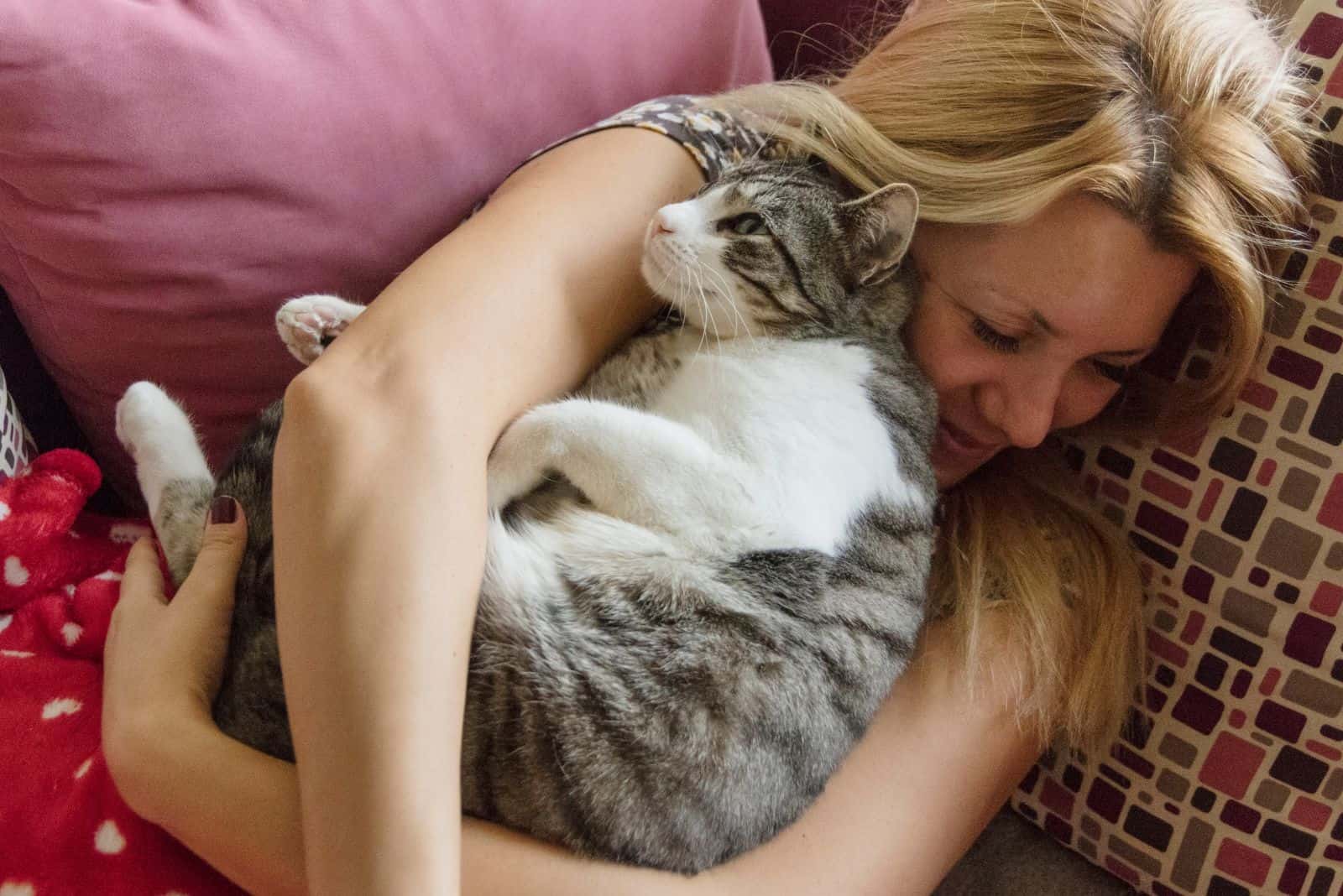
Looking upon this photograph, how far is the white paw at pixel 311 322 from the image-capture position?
1064 mm

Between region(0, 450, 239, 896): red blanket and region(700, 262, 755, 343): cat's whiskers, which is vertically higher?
region(700, 262, 755, 343): cat's whiskers

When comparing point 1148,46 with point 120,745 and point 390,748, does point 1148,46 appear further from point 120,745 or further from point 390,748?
point 120,745

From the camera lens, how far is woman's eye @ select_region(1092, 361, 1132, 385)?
45.4 inches

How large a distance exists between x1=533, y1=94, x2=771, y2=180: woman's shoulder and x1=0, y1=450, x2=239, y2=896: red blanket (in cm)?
68

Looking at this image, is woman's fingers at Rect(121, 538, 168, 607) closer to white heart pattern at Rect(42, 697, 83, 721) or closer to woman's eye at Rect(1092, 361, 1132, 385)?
white heart pattern at Rect(42, 697, 83, 721)

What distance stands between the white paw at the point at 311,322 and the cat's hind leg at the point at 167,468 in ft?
0.52

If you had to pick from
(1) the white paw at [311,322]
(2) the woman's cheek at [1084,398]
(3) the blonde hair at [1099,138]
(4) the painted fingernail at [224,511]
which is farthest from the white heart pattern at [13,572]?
(2) the woman's cheek at [1084,398]

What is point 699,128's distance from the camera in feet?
3.90

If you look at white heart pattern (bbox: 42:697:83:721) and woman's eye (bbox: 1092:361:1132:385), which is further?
woman's eye (bbox: 1092:361:1132:385)

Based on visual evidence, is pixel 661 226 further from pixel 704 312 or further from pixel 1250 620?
pixel 1250 620

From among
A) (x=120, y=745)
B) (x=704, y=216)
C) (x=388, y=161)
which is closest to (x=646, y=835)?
(x=120, y=745)

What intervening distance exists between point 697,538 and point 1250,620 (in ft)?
2.23

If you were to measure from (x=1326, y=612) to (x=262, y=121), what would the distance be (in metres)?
1.26

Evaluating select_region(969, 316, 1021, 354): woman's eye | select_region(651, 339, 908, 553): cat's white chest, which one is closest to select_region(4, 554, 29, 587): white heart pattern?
select_region(651, 339, 908, 553): cat's white chest
